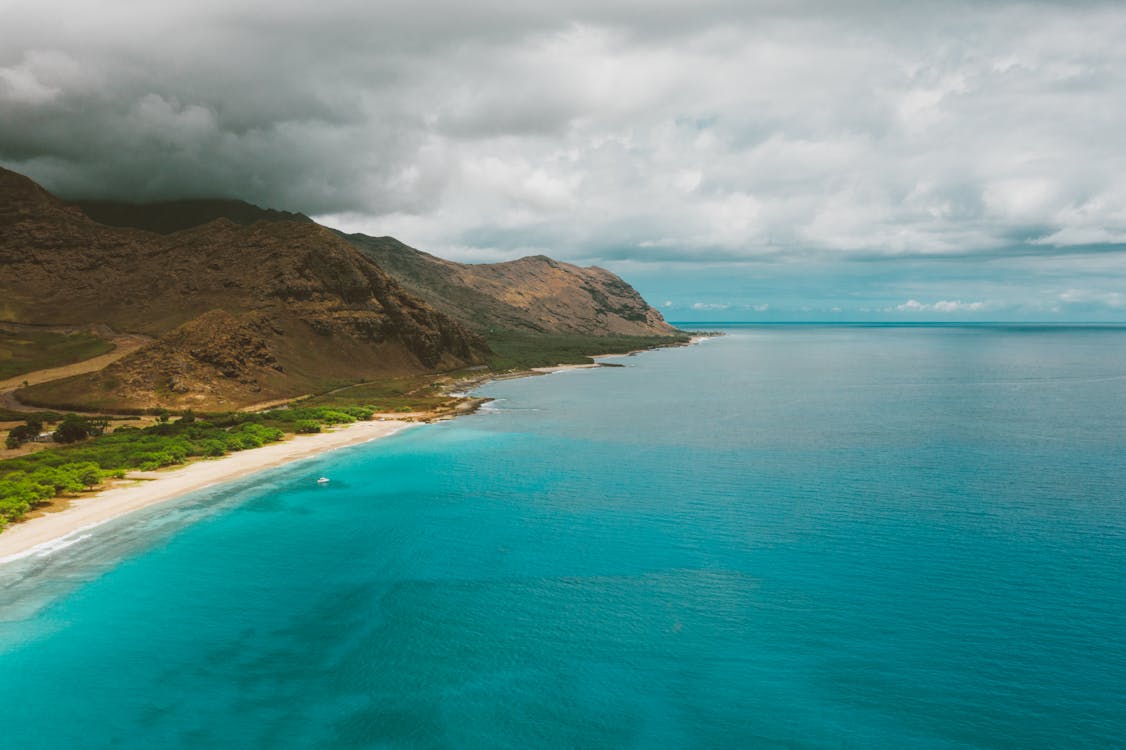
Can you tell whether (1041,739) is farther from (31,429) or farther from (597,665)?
(31,429)

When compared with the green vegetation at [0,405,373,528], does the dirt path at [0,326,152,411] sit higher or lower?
higher

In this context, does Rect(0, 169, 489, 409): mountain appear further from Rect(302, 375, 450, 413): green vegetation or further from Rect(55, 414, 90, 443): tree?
Rect(55, 414, 90, 443): tree

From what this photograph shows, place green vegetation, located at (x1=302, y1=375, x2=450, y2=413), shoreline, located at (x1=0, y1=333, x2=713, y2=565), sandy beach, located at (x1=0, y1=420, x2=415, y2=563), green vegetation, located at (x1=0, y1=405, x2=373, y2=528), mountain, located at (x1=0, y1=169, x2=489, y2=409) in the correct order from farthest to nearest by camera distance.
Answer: green vegetation, located at (x1=302, y1=375, x2=450, y2=413)
mountain, located at (x1=0, y1=169, x2=489, y2=409)
green vegetation, located at (x1=0, y1=405, x2=373, y2=528)
sandy beach, located at (x1=0, y1=420, x2=415, y2=563)
shoreline, located at (x1=0, y1=333, x2=713, y2=565)

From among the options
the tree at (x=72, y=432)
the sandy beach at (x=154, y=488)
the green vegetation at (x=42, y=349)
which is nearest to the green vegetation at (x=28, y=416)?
the tree at (x=72, y=432)

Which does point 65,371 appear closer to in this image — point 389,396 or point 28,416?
point 28,416

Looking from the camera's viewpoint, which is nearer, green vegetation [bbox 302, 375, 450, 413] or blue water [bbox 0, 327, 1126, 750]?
blue water [bbox 0, 327, 1126, 750]

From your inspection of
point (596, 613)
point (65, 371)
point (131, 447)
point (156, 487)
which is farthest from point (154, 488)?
point (65, 371)

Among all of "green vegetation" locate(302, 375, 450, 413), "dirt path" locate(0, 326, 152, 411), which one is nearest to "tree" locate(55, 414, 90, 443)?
"dirt path" locate(0, 326, 152, 411)
